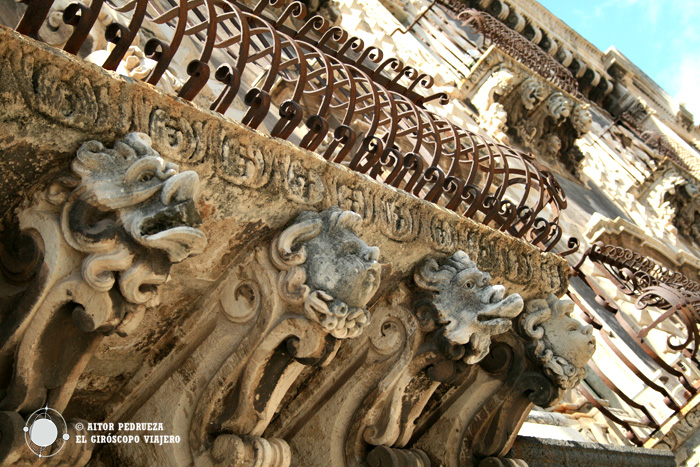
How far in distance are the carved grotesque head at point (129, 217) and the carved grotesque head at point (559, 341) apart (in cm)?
175

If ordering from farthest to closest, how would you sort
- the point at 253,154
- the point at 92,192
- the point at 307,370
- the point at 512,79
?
the point at 512,79 → the point at 307,370 → the point at 253,154 → the point at 92,192

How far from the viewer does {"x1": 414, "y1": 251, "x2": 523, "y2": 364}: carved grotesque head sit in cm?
246

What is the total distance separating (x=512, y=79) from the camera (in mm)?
8203

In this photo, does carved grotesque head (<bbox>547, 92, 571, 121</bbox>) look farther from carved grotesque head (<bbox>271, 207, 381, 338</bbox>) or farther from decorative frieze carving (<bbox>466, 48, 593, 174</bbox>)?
carved grotesque head (<bbox>271, 207, 381, 338</bbox>)

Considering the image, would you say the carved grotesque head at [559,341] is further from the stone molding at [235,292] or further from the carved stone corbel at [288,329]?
the carved stone corbel at [288,329]

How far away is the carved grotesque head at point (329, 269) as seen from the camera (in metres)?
1.96

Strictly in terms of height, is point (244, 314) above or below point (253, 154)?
below

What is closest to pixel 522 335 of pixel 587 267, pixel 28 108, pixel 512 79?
pixel 28 108

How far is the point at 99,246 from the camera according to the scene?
161 centimetres

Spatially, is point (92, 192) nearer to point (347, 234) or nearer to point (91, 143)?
point (91, 143)

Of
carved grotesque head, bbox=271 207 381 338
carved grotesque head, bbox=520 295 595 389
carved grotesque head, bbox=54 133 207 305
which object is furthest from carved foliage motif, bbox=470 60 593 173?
carved grotesque head, bbox=54 133 207 305

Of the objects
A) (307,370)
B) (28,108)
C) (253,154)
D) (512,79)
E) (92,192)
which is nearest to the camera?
(28,108)

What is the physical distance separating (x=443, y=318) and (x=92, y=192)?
1.37 meters

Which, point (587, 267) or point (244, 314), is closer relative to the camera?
point (244, 314)
